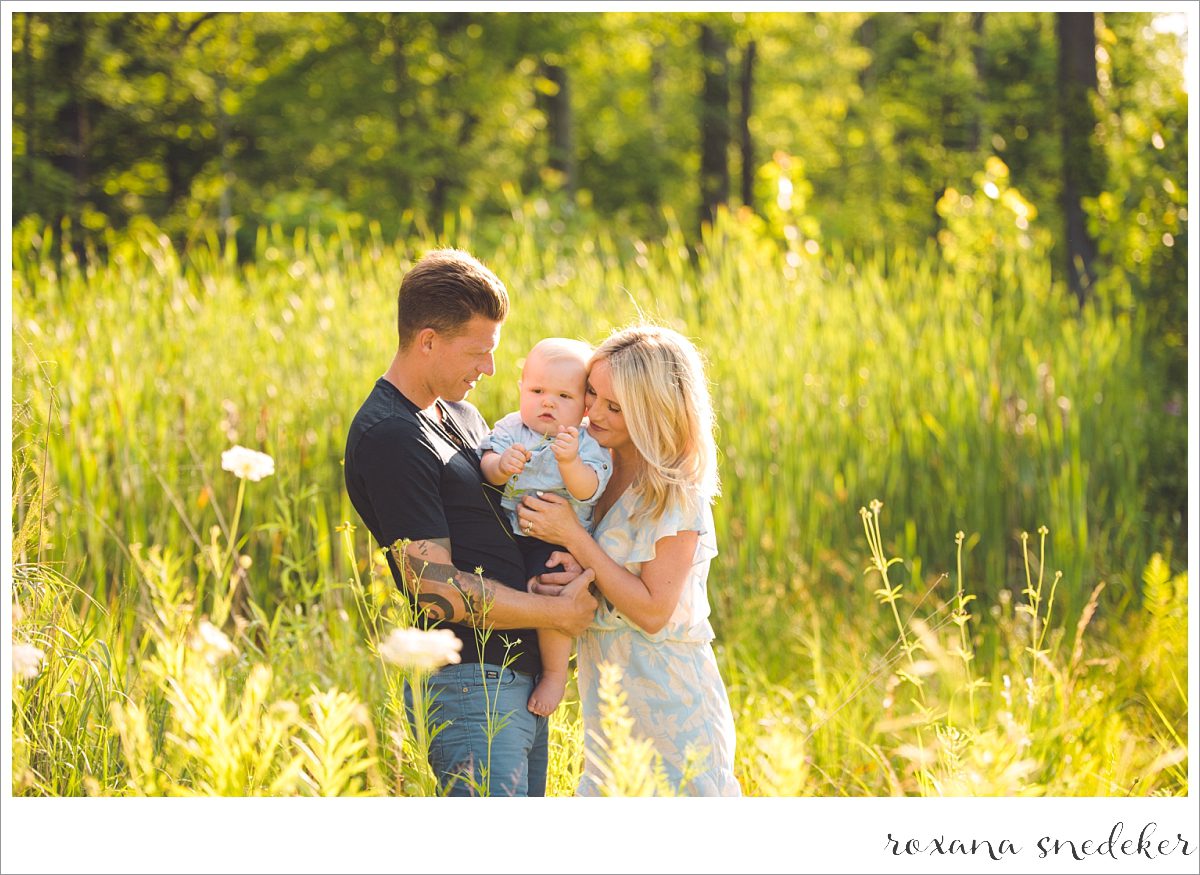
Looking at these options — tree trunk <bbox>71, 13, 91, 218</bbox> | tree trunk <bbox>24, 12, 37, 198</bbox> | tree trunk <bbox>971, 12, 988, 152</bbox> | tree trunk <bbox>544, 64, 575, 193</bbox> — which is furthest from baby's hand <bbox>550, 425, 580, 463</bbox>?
tree trunk <bbox>971, 12, 988, 152</bbox>

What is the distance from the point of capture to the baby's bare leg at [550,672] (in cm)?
235

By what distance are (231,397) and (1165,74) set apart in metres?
5.41

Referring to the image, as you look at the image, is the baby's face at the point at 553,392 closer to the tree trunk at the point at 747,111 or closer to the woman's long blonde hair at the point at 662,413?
the woman's long blonde hair at the point at 662,413

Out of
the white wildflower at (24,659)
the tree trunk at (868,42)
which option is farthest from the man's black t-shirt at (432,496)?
the tree trunk at (868,42)

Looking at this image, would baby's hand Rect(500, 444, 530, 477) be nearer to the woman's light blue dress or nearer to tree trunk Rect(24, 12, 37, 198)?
the woman's light blue dress

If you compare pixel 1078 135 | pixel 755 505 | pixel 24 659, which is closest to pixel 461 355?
pixel 24 659

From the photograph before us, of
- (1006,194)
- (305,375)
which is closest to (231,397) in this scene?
(305,375)

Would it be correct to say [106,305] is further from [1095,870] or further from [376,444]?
[1095,870]

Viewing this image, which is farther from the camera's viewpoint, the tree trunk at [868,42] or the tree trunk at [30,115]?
the tree trunk at [868,42]

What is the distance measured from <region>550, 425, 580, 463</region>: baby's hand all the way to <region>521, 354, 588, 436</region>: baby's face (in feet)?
0.46

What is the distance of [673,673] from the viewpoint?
243cm

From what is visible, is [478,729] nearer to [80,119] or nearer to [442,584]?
[442,584]

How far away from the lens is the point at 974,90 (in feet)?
61.8

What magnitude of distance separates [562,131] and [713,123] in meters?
2.73
